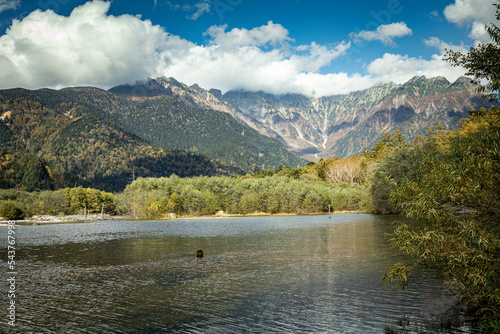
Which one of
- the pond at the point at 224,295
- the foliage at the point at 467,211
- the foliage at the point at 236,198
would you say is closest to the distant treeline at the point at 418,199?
the foliage at the point at 467,211

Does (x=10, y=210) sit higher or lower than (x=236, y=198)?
lower

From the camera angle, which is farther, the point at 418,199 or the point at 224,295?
the point at 224,295

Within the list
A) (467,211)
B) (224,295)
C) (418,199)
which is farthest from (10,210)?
(467,211)

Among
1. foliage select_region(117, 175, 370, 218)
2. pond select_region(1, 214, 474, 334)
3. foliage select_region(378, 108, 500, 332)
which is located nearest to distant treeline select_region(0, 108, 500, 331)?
foliage select_region(378, 108, 500, 332)

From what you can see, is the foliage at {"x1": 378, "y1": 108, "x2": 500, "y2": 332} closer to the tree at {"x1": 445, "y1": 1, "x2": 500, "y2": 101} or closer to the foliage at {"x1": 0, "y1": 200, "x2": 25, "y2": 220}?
the tree at {"x1": 445, "y1": 1, "x2": 500, "y2": 101}

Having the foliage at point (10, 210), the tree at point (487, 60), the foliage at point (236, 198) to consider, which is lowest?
the foliage at point (10, 210)

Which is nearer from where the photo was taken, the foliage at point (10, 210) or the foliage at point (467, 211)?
the foliage at point (467, 211)

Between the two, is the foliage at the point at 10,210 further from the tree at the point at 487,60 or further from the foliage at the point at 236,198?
the tree at the point at 487,60

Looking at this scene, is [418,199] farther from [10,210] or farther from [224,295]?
[10,210]

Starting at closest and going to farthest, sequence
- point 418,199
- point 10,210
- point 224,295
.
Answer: point 418,199 → point 224,295 → point 10,210

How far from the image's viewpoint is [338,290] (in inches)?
942

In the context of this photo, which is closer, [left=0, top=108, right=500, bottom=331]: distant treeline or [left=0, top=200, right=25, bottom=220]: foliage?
[left=0, top=108, right=500, bottom=331]: distant treeline

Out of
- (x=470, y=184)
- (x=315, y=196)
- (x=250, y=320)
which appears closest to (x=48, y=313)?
(x=250, y=320)

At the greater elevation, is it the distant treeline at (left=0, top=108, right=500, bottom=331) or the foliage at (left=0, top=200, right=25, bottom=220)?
the distant treeline at (left=0, top=108, right=500, bottom=331)
